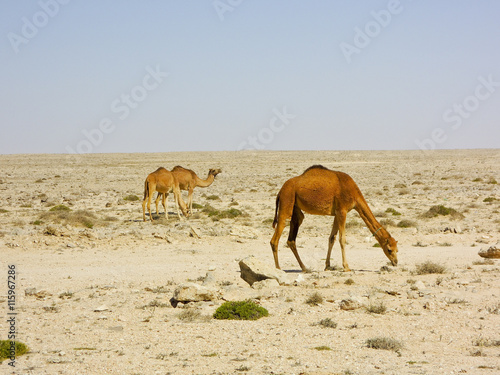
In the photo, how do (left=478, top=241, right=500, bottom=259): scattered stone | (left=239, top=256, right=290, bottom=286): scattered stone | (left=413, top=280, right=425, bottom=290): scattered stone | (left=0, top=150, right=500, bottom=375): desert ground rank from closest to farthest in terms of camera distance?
(left=0, top=150, right=500, bottom=375): desert ground → (left=413, top=280, right=425, bottom=290): scattered stone → (left=239, top=256, right=290, bottom=286): scattered stone → (left=478, top=241, right=500, bottom=259): scattered stone

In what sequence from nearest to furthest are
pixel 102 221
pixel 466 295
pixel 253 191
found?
pixel 466 295, pixel 102 221, pixel 253 191

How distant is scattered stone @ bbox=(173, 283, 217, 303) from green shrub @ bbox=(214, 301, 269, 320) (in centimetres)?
79

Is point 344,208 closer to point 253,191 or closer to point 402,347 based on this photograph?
point 402,347

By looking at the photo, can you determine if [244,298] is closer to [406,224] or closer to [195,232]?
[195,232]

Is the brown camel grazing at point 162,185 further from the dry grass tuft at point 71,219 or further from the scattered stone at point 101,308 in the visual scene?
the scattered stone at point 101,308

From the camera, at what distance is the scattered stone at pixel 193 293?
38.0 ft

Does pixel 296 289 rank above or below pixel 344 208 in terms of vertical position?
below

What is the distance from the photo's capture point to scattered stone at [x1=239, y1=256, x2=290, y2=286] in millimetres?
13055

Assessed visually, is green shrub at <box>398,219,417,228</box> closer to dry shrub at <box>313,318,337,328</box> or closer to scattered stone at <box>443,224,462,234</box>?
scattered stone at <box>443,224,462,234</box>

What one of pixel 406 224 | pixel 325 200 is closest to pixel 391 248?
pixel 325 200

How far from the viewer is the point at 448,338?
A: 9.29 metres

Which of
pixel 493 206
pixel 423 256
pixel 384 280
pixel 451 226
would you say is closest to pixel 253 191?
pixel 493 206

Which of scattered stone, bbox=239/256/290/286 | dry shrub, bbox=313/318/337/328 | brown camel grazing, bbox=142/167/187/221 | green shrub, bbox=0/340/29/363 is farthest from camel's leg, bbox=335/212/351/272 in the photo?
brown camel grazing, bbox=142/167/187/221

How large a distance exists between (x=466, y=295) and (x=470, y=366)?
13.6 feet
